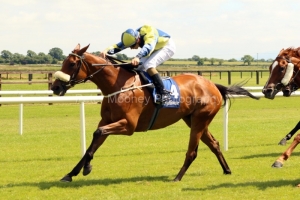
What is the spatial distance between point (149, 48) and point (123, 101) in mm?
724

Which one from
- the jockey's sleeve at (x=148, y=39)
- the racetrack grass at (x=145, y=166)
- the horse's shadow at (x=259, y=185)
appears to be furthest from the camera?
the jockey's sleeve at (x=148, y=39)

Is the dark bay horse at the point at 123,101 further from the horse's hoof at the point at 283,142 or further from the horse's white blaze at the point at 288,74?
the horse's hoof at the point at 283,142

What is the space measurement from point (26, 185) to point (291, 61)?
A: 138 inches

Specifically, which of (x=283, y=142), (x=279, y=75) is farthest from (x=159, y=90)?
(x=283, y=142)

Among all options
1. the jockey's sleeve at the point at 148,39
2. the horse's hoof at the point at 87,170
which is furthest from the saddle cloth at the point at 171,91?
the horse's hoof at the point at 87,170

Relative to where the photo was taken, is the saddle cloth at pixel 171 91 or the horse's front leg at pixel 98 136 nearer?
the horse's front leg at pixel 98 136

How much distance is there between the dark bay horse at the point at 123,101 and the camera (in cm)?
641

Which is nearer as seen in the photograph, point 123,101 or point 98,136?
point 98,136

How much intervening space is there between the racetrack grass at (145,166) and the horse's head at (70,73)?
1.17 meters

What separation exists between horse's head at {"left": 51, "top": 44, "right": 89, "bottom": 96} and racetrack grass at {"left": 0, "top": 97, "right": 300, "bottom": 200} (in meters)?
1.17

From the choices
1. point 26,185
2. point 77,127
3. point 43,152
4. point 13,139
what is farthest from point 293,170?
point 77,127

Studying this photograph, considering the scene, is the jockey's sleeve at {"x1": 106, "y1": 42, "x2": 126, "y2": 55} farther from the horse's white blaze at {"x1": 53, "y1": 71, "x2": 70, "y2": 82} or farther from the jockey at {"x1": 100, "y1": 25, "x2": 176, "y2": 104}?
the horse's white blaze at {"x1": 53, "y1": 71, "x2": 70, "y2": 82}

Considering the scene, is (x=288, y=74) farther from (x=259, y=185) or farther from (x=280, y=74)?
(x=259, y=185)

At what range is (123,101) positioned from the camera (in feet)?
21.4
